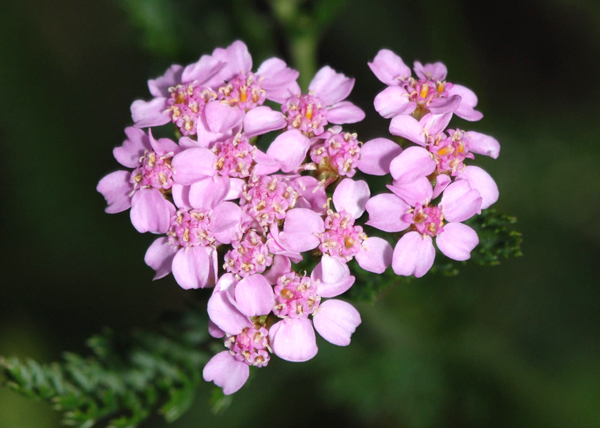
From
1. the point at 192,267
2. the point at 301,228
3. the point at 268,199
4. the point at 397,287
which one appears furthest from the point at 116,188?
the point at 397,287

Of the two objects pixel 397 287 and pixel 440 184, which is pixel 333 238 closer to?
pixel 440 184

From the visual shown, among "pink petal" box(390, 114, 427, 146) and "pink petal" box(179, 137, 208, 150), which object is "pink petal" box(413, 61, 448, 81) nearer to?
"pink petal" box(390, 114, 427, 146)

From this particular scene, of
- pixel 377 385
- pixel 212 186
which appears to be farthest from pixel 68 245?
pixel 212 186

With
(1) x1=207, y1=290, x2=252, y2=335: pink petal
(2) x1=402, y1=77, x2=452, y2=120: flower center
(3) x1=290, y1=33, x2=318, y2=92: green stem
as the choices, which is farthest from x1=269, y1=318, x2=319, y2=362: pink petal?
(3) x1=290, y1=33, x2=318, y2=92: green stem

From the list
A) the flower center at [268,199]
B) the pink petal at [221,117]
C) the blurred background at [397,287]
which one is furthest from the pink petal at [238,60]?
the blurred background at [397,287]

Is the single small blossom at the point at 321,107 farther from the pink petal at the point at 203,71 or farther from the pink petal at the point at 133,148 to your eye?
the pink petal at the point at 133,148
